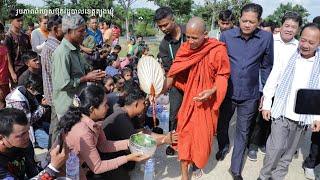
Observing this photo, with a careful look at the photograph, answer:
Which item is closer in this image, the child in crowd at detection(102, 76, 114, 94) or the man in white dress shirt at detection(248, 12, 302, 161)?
the man in white dress shirt at detection(248, 12, 302, 161)

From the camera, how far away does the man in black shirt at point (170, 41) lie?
4035 mm

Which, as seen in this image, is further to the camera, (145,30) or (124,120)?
(145,30)

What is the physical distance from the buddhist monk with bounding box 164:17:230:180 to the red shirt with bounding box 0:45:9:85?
261 centimetres

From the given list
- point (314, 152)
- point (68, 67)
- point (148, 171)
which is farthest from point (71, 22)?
point (314, 152)

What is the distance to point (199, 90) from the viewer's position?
11.8 feet

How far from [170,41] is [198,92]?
973mm

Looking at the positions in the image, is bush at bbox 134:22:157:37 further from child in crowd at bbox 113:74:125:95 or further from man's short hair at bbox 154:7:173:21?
man's short hair at bbox 154:7:173:21

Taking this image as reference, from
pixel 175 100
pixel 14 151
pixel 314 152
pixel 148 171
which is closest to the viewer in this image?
pixel 14 151

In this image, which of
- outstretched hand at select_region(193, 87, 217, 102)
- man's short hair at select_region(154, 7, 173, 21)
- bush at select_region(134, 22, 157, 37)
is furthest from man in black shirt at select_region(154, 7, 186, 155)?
bush at select_region(134, 22, 157, 37)

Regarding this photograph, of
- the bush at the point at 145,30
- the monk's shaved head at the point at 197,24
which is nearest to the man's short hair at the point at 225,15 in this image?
the monk's shaved head at the point at 197,24

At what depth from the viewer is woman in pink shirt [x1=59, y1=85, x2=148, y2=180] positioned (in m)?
2.71

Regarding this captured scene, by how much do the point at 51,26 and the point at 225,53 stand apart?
88.8 inches

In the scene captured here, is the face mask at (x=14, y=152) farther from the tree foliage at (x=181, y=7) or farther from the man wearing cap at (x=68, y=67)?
the tree foliage at (x=181, y=7)

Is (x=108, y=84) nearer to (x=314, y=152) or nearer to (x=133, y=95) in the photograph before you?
(x=133, y=95)
